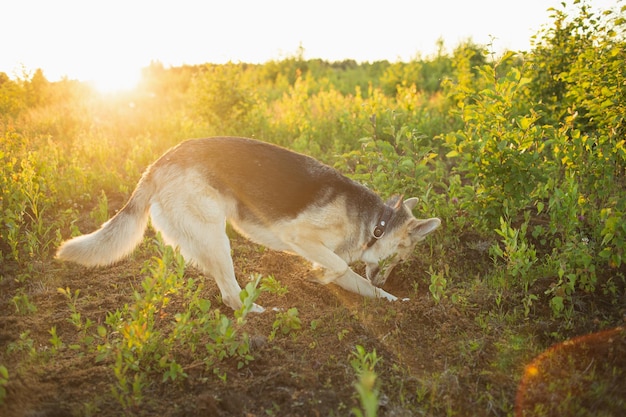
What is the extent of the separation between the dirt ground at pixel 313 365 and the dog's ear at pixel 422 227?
0.75m

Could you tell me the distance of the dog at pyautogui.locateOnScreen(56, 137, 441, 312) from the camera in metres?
4.22

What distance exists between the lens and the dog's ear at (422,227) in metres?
4.47

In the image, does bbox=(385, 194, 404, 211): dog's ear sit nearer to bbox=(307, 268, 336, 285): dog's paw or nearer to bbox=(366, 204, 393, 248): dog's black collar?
bbox=(366, 204, 393, 248): dog's black collar

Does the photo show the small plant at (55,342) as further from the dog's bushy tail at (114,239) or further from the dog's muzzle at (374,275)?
the dog's muzzle at (374,275)

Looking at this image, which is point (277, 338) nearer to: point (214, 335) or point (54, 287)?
point (214, 335)

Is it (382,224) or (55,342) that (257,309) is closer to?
(382,224)

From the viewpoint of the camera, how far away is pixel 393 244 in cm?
482

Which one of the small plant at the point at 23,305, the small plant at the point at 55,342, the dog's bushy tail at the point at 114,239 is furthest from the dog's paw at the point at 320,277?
the small plant at the point at 23,305

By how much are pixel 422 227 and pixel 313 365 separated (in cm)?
204

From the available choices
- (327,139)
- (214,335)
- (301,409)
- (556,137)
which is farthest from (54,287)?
(327,139)

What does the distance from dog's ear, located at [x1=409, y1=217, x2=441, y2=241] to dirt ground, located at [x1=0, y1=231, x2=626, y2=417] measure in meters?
0.75

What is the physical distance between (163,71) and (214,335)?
2580cm

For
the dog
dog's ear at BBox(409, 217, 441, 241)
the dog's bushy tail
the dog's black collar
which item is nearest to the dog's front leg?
the dog

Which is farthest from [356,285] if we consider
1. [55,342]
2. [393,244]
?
[55,342]
